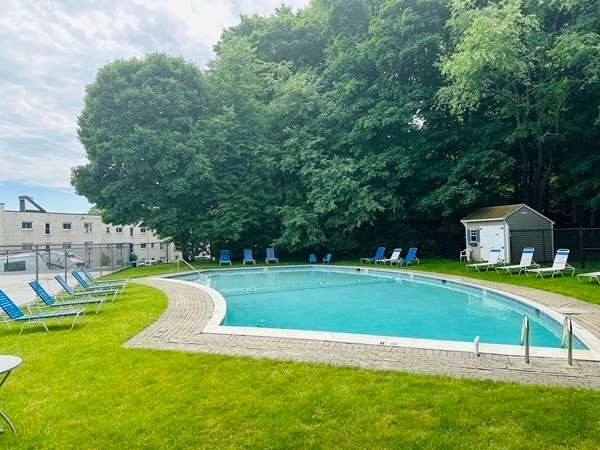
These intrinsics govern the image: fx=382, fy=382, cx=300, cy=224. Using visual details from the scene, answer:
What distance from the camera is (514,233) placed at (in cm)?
1758

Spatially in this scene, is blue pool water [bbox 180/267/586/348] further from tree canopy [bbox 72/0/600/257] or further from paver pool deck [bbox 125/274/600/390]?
tree canopy [bbox 72/0/600/257]

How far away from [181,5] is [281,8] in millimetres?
21254

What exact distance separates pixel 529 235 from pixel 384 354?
15706mm

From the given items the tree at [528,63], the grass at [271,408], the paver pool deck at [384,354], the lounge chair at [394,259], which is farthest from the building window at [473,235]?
the grass at [271,408]

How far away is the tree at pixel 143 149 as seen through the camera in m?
22.6

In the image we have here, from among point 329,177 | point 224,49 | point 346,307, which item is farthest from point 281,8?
point 346,307

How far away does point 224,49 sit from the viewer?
1009 inches

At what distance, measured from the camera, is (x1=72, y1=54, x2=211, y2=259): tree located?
22.6 metres

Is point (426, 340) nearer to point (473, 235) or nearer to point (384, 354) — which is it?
point (384, 354)

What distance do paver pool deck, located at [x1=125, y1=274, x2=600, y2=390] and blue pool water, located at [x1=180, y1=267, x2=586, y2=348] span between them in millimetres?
1244

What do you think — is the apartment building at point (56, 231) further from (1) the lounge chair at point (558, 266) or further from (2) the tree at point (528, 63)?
(1) the lounge chair at point (558, 266)

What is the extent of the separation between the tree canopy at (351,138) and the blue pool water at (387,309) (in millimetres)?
6747

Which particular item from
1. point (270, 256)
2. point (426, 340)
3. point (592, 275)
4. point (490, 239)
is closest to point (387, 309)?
point (426, 340)

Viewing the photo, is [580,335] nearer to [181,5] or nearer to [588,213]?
→ [181,5]
